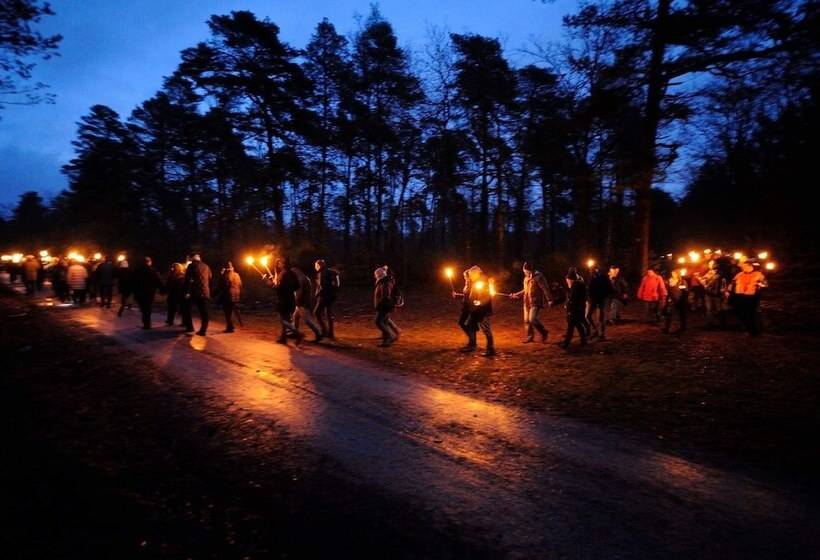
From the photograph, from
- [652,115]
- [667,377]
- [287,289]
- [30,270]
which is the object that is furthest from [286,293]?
[30,270]

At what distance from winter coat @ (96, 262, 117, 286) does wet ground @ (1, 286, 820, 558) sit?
13.3 meters

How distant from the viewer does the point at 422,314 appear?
2230cm

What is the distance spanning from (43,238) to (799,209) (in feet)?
255

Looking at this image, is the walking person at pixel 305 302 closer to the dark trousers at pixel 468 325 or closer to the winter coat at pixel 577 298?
the dark trousers at pixel 468 325

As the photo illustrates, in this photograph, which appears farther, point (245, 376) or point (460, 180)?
point (460, 180)

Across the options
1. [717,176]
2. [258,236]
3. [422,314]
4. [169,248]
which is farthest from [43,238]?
[717,176]

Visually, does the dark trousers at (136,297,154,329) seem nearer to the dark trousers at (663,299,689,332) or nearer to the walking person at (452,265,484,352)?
the walking person at (452,265,484,352)

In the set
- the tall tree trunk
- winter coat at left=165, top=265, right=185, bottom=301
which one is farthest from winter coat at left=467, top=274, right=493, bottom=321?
winter coat at left=165, top=265, right=185, bottom=301

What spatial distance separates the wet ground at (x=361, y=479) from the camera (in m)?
4.38

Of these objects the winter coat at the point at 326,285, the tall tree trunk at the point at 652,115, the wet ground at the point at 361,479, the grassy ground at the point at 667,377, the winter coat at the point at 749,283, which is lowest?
the wet ground at the point at 361,479

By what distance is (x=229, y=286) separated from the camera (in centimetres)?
1508

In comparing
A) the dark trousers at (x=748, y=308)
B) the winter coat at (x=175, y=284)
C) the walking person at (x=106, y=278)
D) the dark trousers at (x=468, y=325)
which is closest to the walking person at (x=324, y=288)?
the dark trousers at (x=468, y=325)

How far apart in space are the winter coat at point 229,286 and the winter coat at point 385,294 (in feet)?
13.1

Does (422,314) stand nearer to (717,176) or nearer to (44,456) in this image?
(44,456)
